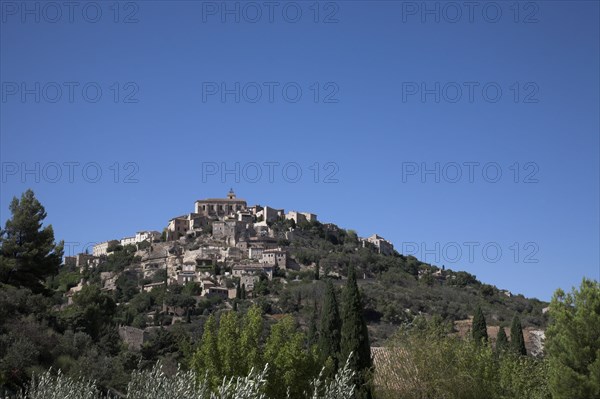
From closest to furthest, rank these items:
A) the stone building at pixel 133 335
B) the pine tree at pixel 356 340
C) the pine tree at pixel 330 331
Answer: the pine tree at pixel 356 340 → the pine tree at pixel 330 331 → the stone building at pixel 133 335

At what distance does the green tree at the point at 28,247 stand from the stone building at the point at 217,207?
286 feet

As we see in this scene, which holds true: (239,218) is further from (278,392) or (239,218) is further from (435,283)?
(278,392)

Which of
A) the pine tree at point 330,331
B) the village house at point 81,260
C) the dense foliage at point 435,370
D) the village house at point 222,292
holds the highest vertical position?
the village house at point 81,260

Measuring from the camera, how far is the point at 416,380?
2033cm

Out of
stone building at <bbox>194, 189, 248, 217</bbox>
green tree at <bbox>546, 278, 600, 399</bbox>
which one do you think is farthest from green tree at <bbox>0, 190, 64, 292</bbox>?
stone building at <bbox>194, 189, 248, 217</bbox>

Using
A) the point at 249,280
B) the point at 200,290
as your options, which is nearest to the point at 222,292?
the point at 200,290

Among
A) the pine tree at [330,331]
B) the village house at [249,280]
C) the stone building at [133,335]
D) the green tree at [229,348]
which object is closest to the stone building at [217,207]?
the village house at [249,280]

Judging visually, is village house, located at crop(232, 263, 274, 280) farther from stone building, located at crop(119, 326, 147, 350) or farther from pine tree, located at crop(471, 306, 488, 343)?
pine tree, located at crop(471, 306, 488, 343)

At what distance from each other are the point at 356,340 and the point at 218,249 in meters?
81.6

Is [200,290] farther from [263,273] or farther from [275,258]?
[275,258]

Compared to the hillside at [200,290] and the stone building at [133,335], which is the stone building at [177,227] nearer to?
the hillside at [200,290]

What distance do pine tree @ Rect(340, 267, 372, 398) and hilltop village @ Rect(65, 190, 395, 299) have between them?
5842 cm

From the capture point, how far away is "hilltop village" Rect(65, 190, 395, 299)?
92.7m

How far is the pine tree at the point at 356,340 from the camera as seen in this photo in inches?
861
